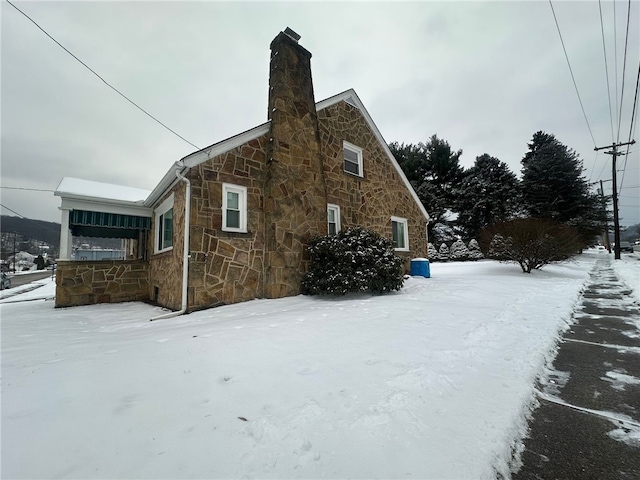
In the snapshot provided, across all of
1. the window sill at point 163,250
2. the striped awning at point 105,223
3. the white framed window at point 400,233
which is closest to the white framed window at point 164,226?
the window sill at point 163,250

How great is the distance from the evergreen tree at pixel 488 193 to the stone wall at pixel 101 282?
25444 millimetres

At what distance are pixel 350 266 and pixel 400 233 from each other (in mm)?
5930

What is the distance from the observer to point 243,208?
652cm

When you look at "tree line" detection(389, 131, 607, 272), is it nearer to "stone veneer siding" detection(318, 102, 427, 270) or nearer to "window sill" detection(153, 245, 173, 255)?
"stone veneer siding" detection(318, 102, 427, 270)

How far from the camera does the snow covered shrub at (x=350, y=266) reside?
20.7 ft

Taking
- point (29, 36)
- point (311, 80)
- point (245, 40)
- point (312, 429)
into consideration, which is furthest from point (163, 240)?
point (245, 40)

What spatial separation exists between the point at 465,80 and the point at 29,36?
15.5 meters

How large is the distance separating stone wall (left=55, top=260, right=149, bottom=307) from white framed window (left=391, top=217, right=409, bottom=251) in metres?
9.30

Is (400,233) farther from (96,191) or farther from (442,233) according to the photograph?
(442,233)

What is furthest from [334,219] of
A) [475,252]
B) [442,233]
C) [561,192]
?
[561,192]

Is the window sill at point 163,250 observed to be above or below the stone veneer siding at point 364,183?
below

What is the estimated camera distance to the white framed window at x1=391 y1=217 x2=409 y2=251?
11.3 metres

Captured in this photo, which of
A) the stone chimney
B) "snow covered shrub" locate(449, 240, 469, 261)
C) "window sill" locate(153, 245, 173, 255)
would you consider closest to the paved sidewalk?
the stone chimney

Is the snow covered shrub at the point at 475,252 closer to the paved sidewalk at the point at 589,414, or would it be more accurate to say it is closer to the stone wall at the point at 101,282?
the paved sidewalk at the point at 589,414
